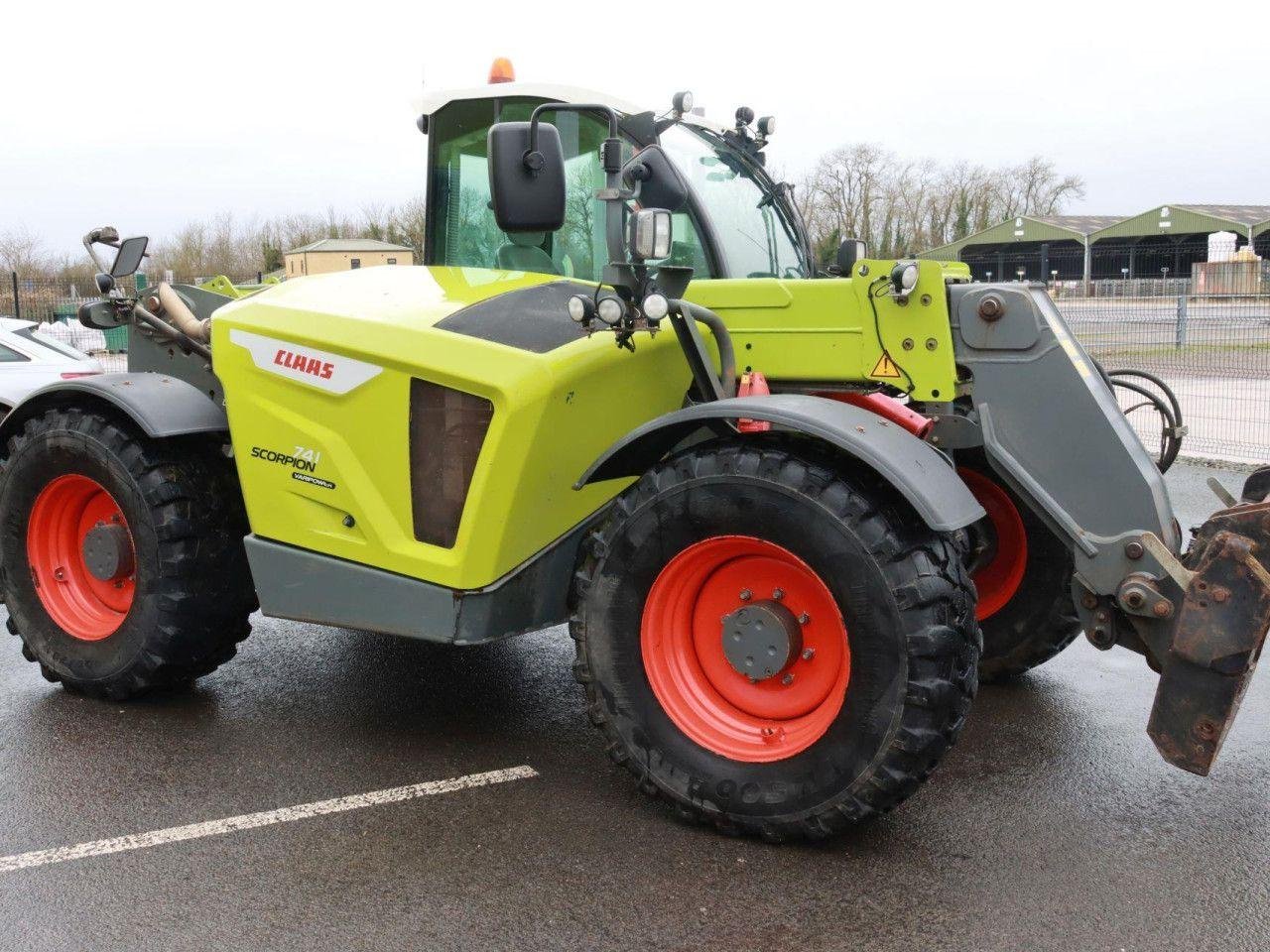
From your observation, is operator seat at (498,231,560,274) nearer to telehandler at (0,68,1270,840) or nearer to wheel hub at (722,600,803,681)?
telehandler at (0,68,1270,840)

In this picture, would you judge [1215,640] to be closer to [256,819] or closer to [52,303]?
[256,819]

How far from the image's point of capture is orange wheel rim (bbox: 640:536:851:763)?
3389mm

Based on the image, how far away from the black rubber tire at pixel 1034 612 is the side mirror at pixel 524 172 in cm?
196

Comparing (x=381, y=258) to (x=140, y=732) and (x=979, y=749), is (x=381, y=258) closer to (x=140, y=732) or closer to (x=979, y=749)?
(x=140, y=732)

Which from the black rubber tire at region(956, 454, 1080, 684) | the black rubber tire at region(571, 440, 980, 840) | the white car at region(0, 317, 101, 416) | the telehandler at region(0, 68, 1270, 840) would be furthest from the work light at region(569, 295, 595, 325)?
the white car at region(0, 317, 101, 416)

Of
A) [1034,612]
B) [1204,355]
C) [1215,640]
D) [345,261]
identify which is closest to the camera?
[1215,640]

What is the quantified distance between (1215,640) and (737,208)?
2.38 metres

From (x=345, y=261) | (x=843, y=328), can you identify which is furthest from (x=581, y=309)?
(x=345, y=261)

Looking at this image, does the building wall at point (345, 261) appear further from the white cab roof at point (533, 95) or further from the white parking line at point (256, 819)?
the white parking line at point (256, 819)

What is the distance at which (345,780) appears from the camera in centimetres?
398

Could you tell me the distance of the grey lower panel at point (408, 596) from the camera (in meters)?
3.79

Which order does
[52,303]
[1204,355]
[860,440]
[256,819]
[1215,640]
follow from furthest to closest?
[52,303] → [1204,355] → [256,819] → [860,440] → [1215,640]

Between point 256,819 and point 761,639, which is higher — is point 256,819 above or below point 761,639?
below

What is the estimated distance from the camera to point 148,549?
4.42 metres
